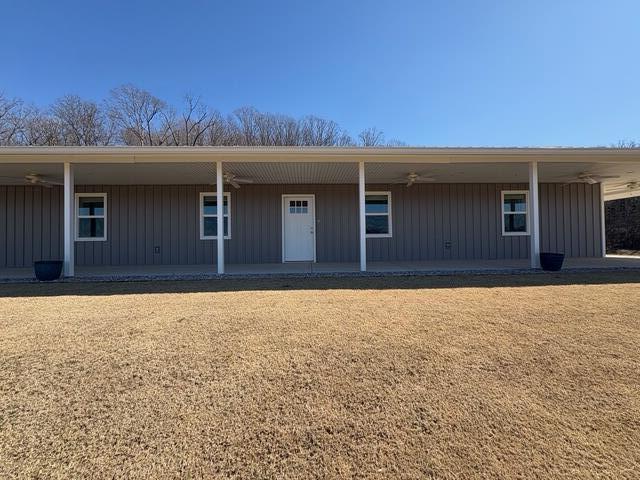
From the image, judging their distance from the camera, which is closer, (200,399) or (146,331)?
(200,399)

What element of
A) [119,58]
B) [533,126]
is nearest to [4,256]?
[119,58]

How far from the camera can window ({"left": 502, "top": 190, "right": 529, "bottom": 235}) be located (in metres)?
10.1

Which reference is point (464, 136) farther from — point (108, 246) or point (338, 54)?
point (108, 246)

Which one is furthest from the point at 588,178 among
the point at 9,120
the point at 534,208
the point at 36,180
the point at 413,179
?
the point at 9,120

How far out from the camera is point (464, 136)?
1750 centimetres

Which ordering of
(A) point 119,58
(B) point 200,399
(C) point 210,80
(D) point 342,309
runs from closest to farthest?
1. (B) point 200,399
2. (D) point 342,309
3. (A) point 119,58
4. (C) point 210,80

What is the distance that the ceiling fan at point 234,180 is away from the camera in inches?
323

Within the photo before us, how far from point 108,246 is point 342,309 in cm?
821

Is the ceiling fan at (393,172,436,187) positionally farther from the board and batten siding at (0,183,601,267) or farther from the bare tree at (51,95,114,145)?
the bare tree at (51,95,114,145)

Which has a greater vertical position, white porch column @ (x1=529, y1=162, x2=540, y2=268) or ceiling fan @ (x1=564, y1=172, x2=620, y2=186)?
ceiling fan @ (x1=564, y1=172, x2=620, y2=186)

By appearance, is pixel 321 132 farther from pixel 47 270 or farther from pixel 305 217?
pixel 47 270

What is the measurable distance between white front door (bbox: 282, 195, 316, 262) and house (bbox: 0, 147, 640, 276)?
29 mm

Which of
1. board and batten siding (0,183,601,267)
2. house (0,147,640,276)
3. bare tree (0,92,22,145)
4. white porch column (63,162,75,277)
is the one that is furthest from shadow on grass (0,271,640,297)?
bare tree (0,92,22,145)

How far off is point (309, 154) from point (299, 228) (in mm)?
3340
